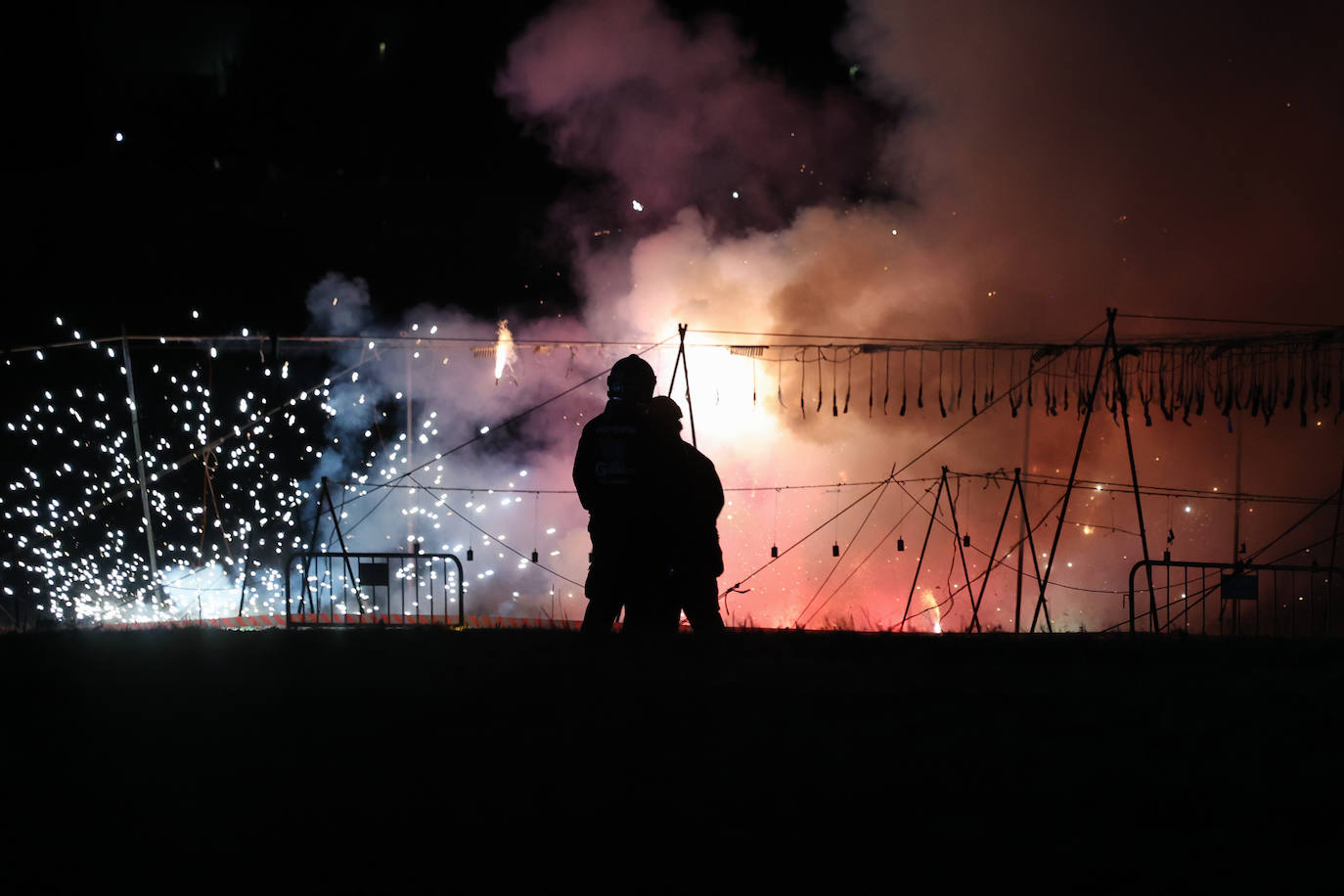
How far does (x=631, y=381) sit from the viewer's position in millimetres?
6227

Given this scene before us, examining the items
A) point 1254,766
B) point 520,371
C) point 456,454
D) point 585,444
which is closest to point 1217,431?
point 520,371

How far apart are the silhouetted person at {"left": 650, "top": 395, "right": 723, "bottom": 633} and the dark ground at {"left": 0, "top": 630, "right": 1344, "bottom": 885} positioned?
1832mm

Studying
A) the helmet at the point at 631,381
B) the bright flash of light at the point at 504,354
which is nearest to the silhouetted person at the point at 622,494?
the helmet at the point at 631,381

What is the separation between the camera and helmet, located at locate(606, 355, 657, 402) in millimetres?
6215

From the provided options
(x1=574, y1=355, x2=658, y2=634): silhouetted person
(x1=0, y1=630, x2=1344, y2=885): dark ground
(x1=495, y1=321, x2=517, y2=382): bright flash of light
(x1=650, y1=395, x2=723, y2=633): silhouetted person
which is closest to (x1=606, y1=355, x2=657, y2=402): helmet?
(x1=574, y1=355, x2=658, y2=634): silhouetted person

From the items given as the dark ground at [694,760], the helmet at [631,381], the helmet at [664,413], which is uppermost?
the helmet at [631,381]

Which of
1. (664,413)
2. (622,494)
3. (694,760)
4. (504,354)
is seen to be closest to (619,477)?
(622,494)

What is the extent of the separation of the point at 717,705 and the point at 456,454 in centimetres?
2511

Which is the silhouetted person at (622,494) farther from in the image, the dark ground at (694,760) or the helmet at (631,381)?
the dark ground at (694,760)

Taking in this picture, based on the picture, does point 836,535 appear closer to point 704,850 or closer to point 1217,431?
point 1217,431

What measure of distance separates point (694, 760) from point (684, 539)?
345cm

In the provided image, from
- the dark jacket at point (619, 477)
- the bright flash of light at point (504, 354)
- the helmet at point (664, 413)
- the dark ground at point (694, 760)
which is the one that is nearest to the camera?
the dark ground at point (694, 760)

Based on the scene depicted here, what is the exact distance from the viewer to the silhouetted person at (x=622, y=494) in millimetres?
6176

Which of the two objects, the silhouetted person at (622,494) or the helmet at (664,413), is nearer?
the silhouetted person at (622,494)
